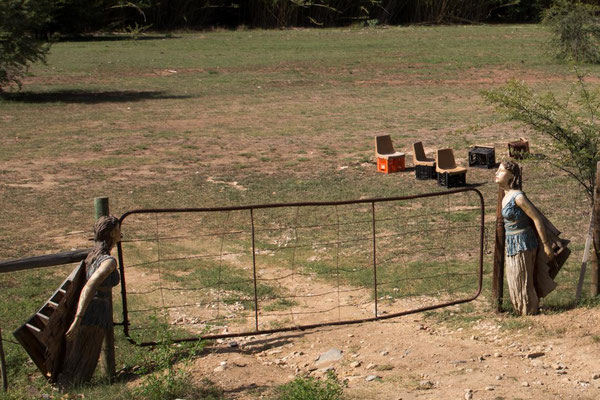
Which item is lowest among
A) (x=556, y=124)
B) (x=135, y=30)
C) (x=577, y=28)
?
(x=556, y=124)

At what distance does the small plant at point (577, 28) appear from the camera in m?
28.4

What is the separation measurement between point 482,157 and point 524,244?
8305 mm

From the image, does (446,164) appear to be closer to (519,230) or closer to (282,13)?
(519,230)

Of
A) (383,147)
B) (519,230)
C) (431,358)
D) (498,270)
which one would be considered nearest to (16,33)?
(383,147)

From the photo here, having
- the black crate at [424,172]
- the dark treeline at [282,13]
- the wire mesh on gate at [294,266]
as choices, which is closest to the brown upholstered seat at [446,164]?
the black crate at [424,172]

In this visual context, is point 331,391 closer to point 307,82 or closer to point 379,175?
point 379,175

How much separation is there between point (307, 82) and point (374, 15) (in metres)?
18.9

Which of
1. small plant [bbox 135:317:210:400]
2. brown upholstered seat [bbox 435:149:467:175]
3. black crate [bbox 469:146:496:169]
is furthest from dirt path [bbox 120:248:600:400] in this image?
black crate [bbox 469:146:496:169]

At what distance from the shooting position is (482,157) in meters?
15.7

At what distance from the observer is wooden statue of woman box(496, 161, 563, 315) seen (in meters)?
7.52

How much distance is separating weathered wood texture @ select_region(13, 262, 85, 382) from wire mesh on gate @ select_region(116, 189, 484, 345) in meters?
0.54

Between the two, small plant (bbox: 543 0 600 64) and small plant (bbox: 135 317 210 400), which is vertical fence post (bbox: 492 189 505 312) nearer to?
small plant (bbox: 135 317 210 400)

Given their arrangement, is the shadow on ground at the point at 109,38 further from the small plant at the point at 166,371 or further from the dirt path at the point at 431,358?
the small plant at the point at 166,371

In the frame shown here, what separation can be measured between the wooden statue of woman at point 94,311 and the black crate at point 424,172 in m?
8.97
